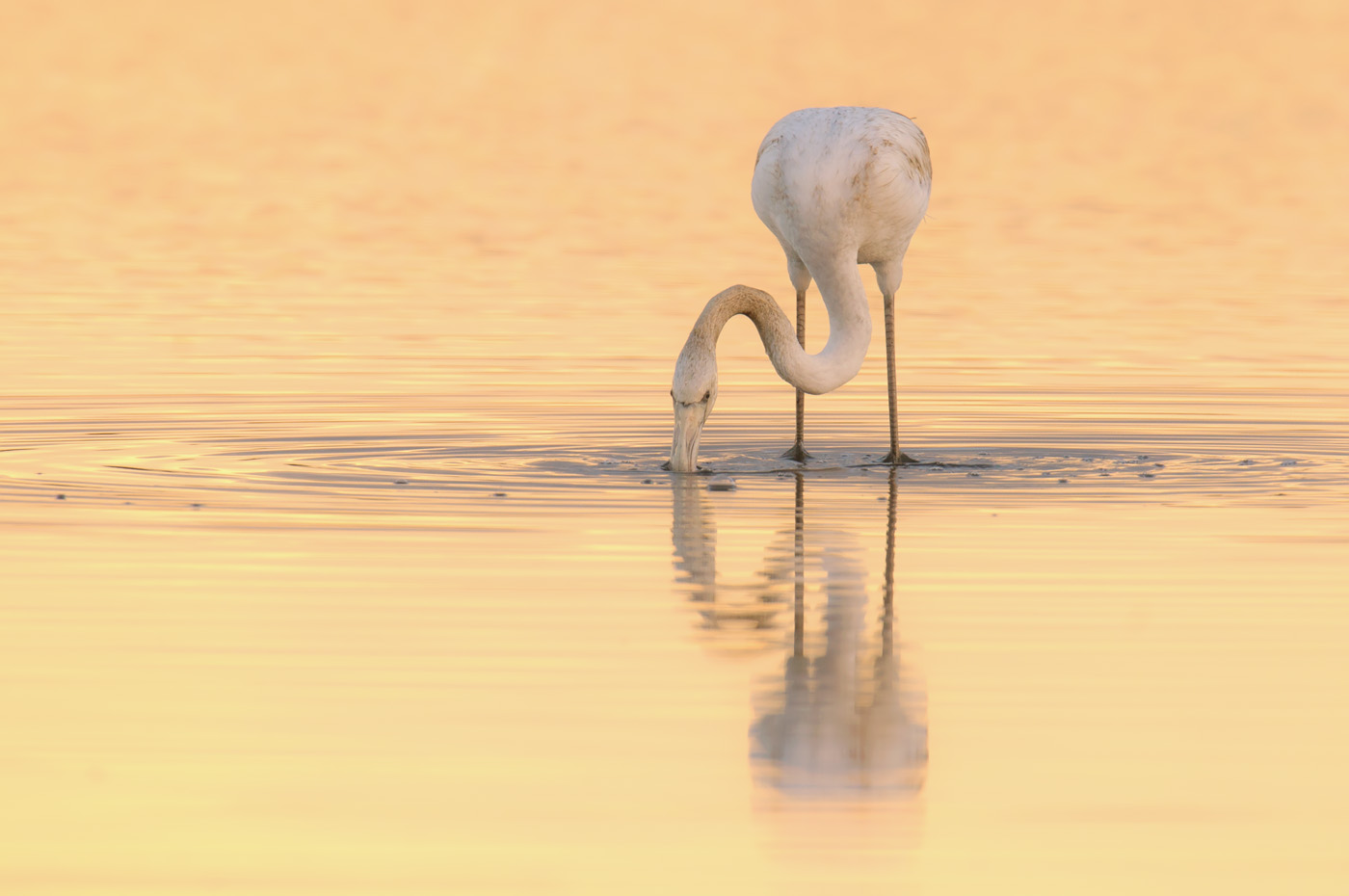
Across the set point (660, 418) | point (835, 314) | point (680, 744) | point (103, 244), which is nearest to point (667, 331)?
point (660, 418)

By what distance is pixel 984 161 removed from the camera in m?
55.7

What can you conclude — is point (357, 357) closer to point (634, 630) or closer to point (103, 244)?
point (634, 630)

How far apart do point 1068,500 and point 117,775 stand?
7096 millimetres

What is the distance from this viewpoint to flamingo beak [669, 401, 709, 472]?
14286 mm

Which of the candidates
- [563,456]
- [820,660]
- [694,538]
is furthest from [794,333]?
[820,660]

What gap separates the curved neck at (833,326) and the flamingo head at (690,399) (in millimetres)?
356

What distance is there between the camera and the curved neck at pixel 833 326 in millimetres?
14906

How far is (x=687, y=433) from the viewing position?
14.4 meters

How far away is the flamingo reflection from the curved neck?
72.3 inches

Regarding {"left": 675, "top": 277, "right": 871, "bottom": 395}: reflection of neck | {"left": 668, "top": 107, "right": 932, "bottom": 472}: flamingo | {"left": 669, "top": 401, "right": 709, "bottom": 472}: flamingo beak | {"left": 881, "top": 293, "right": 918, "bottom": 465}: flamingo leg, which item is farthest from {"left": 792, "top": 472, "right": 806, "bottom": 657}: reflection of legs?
{"left": 881, "top": 293, "right": 918, "bottom": 465}: flamingo leg

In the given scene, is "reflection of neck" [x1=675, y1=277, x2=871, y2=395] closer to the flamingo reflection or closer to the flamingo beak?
the flamingo beak

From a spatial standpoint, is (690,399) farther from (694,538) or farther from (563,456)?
(694,538)

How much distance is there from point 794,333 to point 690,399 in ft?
3.67

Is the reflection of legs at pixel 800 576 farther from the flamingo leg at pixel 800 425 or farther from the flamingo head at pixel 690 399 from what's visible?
the flamingo leg at pixel 800 425
